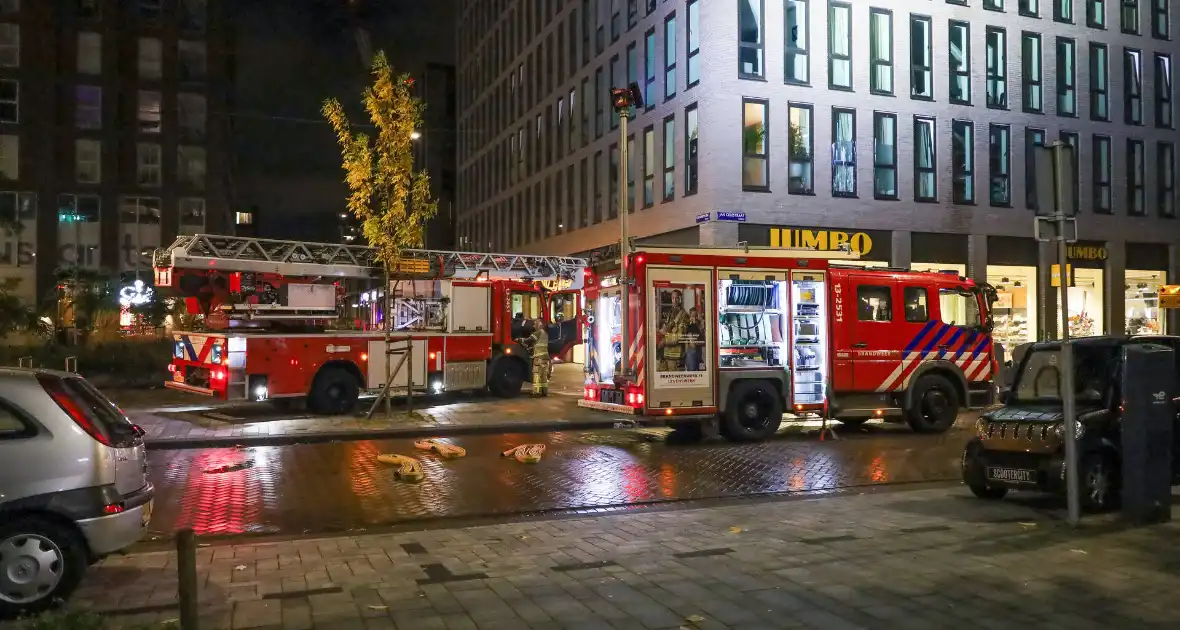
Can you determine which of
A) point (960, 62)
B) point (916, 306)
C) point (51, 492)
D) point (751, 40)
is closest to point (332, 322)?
point (916, 306)

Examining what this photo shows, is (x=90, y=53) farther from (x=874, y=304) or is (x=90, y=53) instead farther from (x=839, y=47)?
(x=874, y=304)

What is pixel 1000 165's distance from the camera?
97.3 ft

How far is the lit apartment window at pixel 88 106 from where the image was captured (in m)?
52.6

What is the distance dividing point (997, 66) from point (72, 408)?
30629 millimetres

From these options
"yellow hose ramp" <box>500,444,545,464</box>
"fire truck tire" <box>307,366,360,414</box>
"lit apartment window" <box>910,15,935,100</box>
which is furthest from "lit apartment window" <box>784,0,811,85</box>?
"yellow hose ramp" <box>500,444,545,464</box>

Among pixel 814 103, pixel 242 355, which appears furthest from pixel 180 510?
pixel 814 103

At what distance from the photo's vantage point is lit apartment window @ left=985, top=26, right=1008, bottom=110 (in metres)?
29.4

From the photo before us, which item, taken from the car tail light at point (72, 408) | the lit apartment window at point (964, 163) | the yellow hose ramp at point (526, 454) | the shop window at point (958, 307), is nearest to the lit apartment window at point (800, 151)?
the lit apartment window at point (964, 163)

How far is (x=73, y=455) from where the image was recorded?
5.42m

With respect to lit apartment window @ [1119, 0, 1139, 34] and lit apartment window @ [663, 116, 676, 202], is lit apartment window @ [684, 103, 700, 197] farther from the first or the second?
lit apartment window @ [1119, 0, 1139, 34]

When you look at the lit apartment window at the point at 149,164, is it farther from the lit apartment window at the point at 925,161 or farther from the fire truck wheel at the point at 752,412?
Result: the fire truck wheel at the point at 752,412

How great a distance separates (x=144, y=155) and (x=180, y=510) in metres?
52.4

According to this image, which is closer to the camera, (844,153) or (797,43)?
(797,43)

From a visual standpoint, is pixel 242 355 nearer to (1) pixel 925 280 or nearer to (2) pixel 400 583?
(2) pixel 400 583
